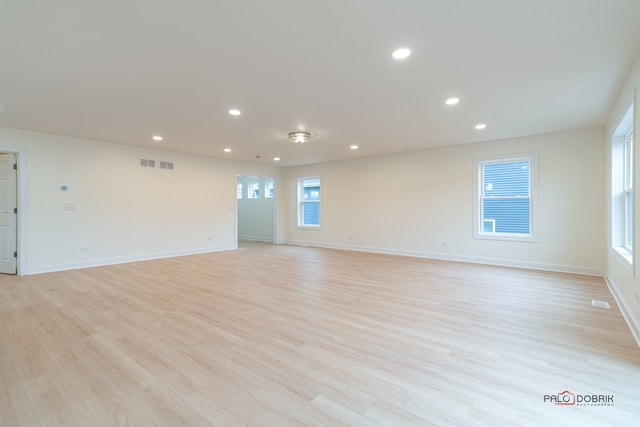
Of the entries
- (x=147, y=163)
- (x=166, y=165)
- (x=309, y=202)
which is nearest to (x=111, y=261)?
(x=147, y=163)

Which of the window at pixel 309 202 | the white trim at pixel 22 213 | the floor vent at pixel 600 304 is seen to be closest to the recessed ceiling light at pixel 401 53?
the floor vent at pixel 600 304

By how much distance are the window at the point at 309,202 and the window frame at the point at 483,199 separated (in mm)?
4490

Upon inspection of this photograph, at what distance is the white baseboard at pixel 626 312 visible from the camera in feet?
8.52

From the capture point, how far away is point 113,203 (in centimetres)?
619

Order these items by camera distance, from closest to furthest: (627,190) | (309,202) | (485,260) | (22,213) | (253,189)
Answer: (627,190)
(22,213)
(485,260)
(309,202)
(253,189)

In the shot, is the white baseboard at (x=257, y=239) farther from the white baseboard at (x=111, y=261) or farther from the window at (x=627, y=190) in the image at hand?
the window at (x=627, y=190)

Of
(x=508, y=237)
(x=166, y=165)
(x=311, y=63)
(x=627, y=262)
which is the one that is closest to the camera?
(x=311, y=63)

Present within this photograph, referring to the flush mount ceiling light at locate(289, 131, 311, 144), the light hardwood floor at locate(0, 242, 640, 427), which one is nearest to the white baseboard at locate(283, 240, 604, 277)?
the light hardwood floor at locate(0, 242, 640, 427)

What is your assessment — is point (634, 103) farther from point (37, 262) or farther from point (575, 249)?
point (37, 262)

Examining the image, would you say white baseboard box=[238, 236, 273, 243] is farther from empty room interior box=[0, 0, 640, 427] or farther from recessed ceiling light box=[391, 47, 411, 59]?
recessed ceiling light box=[391, 47, 411, 59]

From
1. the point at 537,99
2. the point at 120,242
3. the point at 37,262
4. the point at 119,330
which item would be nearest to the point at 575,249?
the point at 537,99

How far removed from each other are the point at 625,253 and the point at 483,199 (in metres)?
2.67

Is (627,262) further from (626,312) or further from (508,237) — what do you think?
(508,237)

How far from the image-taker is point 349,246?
27.2ft
